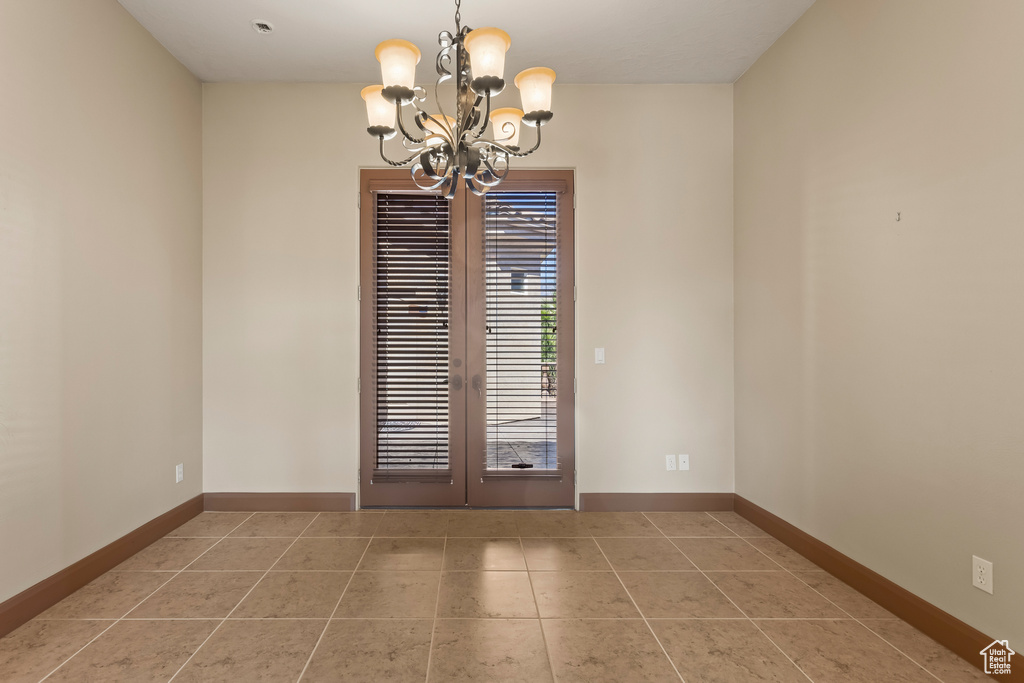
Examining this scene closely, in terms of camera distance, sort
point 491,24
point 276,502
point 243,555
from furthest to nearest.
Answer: point 276,502 → point 491,24 → point 243,555

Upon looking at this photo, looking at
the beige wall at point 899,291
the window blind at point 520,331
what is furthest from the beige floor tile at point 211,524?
the beige wall at point 899,291

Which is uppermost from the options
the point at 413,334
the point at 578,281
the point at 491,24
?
the point at 491,24

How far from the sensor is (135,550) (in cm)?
298

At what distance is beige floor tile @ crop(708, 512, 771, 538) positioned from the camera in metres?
3.29

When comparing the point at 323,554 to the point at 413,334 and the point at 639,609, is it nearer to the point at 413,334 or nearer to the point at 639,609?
the point at 413,334

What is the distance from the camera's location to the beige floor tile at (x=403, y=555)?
2.77 metres

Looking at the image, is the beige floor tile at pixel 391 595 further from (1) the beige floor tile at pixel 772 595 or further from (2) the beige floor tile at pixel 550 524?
(1) the beige floor tile at pixel 772 595

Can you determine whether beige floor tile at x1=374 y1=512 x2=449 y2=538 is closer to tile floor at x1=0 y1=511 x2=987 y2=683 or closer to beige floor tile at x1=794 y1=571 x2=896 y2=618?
tile floor at x1=0 y1=511 x2=987 y2=683

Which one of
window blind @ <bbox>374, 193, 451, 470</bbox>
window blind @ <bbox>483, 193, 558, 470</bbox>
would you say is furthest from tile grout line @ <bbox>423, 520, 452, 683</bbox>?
window blind @ <bbox>483, 193, 558, 470</bbox>

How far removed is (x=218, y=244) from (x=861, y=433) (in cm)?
428

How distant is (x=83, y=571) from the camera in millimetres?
2580

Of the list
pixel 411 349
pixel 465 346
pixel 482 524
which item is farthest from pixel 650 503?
pixel 411 349

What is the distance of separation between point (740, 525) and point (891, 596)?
1.16 m

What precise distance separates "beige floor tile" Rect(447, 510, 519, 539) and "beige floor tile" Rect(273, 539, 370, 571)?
598 mm
